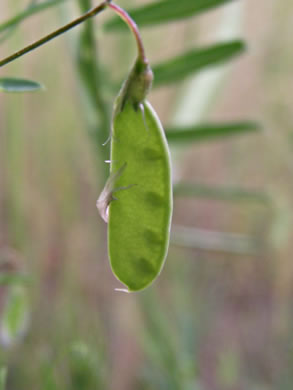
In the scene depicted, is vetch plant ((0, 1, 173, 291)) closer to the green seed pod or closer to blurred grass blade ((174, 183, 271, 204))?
the green seed pod

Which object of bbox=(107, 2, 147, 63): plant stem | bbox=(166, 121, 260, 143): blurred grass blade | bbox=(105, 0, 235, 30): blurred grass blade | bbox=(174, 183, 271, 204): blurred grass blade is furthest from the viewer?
bbox=(174, 183, 271, 204): blurred grass blade

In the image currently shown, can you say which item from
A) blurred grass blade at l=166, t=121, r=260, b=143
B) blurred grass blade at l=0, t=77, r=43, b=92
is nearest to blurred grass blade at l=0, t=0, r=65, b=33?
blurred grass blade at l=0, t=77, r=43, b=92

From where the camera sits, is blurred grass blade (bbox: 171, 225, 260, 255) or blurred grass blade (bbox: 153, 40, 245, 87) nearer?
blurred grass blade (bbox: 153, 40, 245, 87)

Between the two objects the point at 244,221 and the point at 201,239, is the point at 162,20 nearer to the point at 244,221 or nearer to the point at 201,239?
the point at 201,239

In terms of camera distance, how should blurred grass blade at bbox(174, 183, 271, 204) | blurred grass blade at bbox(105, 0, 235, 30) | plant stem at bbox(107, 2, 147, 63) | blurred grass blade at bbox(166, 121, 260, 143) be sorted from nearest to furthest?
plant stem at bbox(107, 2, 147, 63)
blurred grass blade at bbox(105, 0, 235, 30)
blurred grass blade at bbox(166, 121, 260, 143)
blurred grass blade at bbox(174, 183, 271, 204)

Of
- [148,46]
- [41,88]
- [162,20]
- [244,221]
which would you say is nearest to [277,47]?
[148,46]

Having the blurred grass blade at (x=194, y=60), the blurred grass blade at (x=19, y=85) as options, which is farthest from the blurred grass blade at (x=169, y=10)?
the blurred grass blade at (x=19, y=85)
